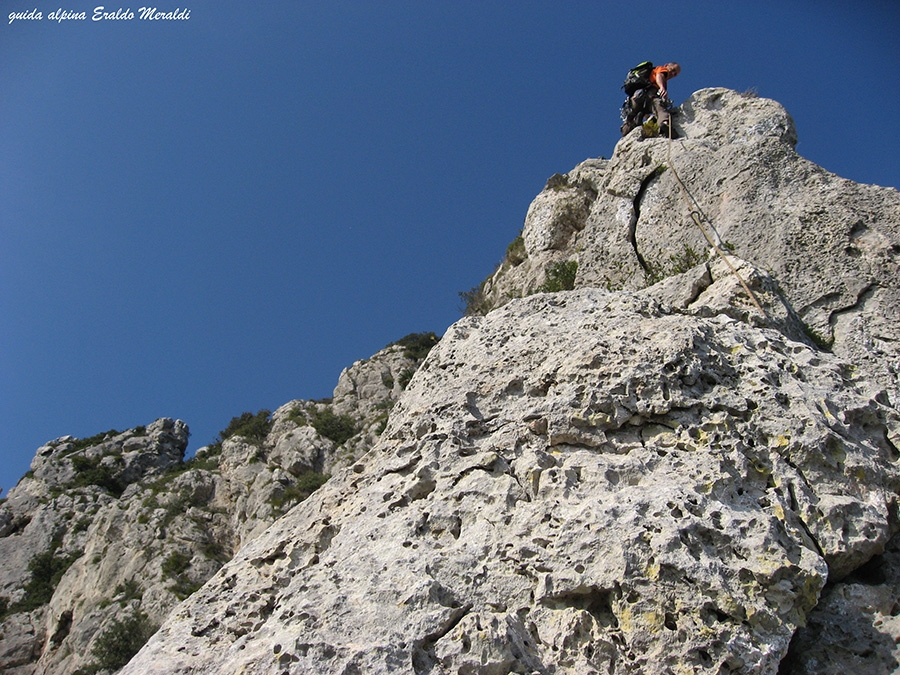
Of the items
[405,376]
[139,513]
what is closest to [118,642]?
[139,513]

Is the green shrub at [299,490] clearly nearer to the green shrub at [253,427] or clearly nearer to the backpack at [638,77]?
the green shrub at [253,427]

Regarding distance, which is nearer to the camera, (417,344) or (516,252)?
(516,252)

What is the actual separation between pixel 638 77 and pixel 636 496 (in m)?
16.9

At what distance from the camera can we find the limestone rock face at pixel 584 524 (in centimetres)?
457

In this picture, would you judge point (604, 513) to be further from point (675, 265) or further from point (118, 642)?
point (118, 642)

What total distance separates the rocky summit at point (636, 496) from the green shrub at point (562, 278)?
306 centimetres

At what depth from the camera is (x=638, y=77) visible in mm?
18797

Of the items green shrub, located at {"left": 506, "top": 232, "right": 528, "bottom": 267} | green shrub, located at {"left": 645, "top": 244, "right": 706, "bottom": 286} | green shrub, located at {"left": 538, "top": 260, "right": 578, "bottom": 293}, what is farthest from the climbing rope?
green shrub, located at {"left": 506, "top": 232, "right": 528, "bottom": 267}

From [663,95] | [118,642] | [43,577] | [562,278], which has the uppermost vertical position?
[663,95]

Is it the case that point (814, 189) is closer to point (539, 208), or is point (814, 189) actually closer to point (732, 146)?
point (732, 146)

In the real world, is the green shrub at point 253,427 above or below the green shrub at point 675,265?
above

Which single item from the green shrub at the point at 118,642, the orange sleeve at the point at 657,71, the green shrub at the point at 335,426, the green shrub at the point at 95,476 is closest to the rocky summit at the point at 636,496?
the orange sleeve at the point at 657,71

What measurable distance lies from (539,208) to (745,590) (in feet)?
51.6

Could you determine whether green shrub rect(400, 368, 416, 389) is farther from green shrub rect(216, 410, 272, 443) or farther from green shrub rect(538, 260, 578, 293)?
green shrub rect(538, 260, 578, 293)
